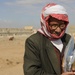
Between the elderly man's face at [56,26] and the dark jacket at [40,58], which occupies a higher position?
the elderly man's face at [56,26]

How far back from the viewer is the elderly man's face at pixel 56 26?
10.1ft

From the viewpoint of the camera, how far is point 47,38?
3.16m

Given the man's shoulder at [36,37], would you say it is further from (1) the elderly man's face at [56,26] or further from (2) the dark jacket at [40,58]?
(1) the elderly man's face at [56,26]

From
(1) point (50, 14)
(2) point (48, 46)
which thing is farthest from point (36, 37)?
(1) point (50, 14)

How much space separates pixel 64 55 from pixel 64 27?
0.30 m

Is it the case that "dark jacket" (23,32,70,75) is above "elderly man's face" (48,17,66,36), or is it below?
below

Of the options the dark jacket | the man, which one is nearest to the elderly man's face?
the man

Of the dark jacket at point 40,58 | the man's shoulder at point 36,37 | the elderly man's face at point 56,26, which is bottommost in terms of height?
the dark jacket at point 40,58

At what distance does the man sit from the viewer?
120 inches

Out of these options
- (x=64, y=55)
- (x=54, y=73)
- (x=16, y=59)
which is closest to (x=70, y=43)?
(x=64, y=55)

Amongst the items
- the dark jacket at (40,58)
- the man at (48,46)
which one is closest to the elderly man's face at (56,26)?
the man at (48,46)

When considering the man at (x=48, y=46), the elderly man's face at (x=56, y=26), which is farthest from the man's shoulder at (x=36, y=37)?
the elderly man's face at (x=56, y=26)

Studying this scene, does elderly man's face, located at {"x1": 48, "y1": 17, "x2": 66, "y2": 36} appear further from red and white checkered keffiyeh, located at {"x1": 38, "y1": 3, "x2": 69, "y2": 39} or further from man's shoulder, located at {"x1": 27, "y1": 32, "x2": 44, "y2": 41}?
man's shoulder, located at {"x1": 27, "y1": 32, "x2": 44, "y2": 41}

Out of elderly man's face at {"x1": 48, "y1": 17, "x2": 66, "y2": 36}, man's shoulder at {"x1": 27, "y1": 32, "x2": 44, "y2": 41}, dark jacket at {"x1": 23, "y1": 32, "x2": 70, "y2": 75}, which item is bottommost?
dark jacket at {"x1": 23, "y1": 32, "x2": 70, "y2": 75}
